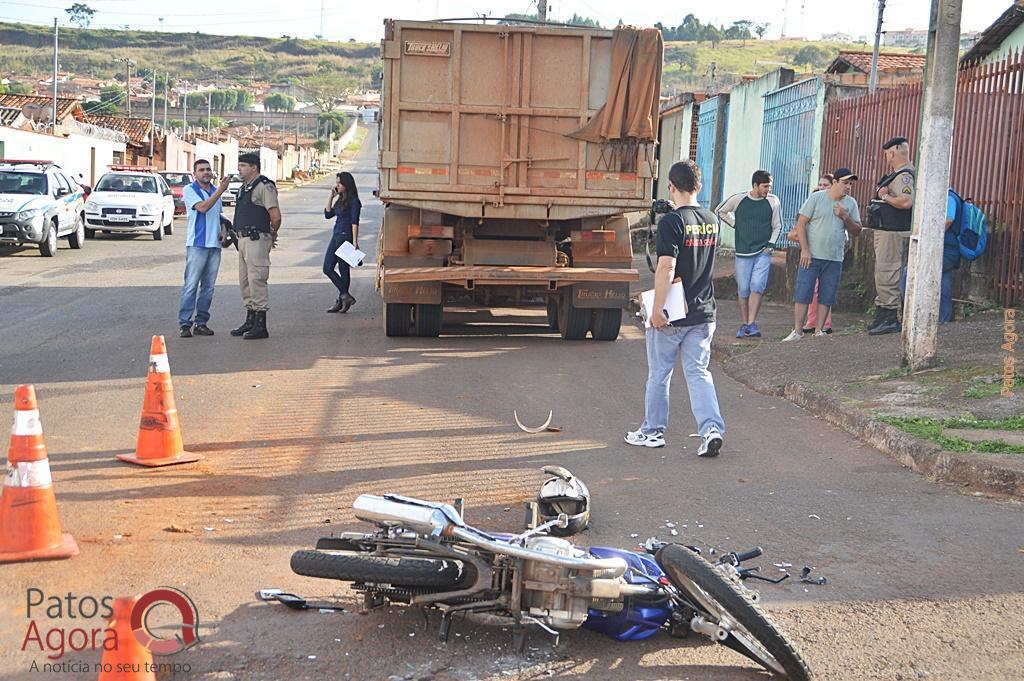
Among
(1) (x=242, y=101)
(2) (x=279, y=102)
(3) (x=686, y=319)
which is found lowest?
(3) (x=686, y=319)

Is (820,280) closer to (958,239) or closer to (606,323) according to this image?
(958,239)

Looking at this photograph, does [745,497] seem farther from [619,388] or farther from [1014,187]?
[1014,187]

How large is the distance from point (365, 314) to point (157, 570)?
978 cm

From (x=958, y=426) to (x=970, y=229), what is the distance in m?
4.49

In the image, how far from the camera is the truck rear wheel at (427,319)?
40.1ft

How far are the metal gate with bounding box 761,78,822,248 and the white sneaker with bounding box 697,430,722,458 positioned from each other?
11.4 meters

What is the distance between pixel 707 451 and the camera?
23.5 ft

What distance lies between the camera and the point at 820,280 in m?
11.7

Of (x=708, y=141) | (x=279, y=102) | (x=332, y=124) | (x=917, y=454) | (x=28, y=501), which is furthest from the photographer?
(x=279, y=102)

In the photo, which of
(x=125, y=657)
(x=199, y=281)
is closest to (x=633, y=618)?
(x=125, y=657)

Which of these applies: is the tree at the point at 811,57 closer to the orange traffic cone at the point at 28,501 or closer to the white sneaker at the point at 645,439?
the white sneaker at the point at 645,439

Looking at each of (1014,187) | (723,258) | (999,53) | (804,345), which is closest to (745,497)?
(804,345)

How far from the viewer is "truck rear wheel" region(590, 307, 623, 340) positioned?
490 inches

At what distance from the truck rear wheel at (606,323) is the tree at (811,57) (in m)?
143
